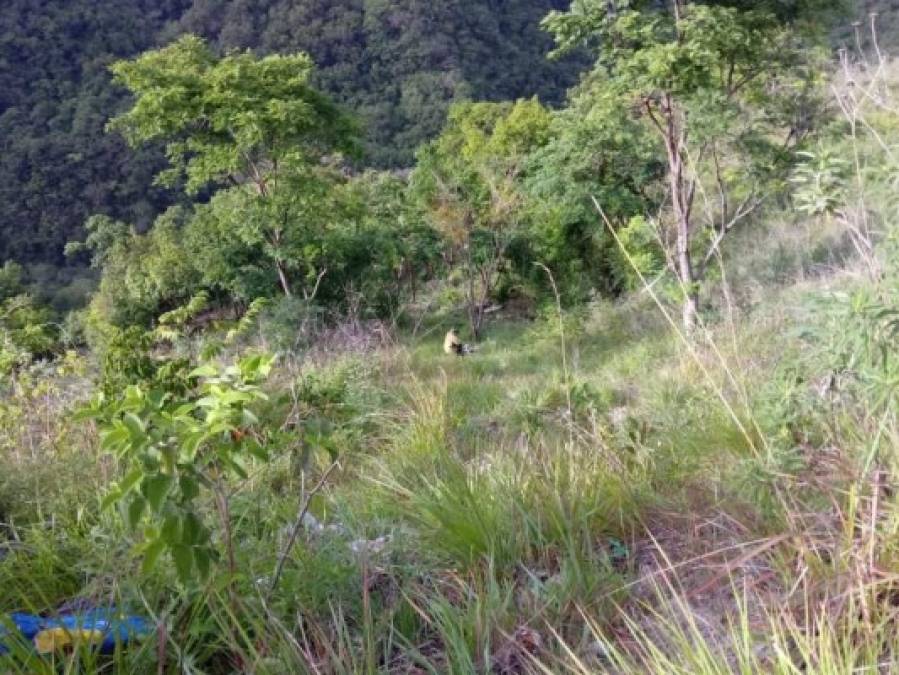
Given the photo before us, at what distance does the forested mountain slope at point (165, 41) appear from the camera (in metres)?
32.0

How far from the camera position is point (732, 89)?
287 inches

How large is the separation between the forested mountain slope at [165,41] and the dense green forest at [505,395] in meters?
16.5

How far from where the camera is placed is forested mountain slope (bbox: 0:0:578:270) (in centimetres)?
3203

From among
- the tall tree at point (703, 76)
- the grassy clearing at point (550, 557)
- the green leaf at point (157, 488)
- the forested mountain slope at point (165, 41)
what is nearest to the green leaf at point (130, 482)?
the green leaf at point (157, 488)

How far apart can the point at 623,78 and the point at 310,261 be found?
8.24 metres

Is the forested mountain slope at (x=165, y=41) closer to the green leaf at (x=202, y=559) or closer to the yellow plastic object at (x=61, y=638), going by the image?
the yellow plastic object at (x=61, y=638)

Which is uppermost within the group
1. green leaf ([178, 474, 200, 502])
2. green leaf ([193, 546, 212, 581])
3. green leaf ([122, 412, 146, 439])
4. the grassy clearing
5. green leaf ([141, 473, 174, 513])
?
green leaf ([122, 412, 146, 439])

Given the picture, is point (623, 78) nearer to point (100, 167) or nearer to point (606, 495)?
point (606, 495)

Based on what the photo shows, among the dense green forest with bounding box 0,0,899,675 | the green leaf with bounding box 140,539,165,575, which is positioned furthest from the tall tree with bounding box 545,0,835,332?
the green leaf with bounding box 140,539,165,575

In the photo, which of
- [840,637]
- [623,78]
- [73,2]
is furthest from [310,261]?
[73,2]

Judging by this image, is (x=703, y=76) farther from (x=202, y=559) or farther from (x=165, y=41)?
(x=165, y=41)

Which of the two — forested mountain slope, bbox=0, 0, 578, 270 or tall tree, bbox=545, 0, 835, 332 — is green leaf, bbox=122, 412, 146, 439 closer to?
tall tree, bbox=545, 0, 835, 332

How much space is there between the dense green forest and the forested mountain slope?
16462mm

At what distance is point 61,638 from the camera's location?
58.3 inches
